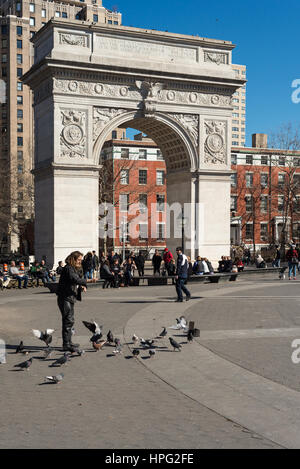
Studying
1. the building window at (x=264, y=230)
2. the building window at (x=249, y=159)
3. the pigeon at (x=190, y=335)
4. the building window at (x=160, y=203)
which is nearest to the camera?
the pigeon at (x=190, y=335)

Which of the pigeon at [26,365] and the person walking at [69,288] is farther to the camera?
the person walking at [69,288]

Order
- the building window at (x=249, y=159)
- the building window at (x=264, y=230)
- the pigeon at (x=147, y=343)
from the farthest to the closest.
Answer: the building window at (x=264, y=230) → the building window at (x=249, y=159) → the pigeon at (x=147, y=343)

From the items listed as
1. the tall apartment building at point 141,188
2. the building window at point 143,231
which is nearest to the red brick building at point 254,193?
the tall apartment building at point 141,188

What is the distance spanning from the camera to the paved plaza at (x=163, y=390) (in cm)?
616

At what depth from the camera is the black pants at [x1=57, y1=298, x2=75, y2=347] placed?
1077 cm

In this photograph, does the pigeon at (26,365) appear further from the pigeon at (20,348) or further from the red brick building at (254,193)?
the red brick building at (254,193)

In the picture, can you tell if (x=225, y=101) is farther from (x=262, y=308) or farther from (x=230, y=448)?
(x=230, y=448)

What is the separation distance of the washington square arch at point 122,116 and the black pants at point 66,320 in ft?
71.7

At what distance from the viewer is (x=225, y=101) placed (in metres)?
37.3

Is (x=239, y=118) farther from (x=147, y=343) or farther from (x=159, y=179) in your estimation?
(x=147, y=343)

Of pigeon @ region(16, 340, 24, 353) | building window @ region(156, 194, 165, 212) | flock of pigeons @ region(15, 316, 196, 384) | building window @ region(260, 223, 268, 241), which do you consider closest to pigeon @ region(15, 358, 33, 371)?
flock of pigeons @ region(15, 316, 196, 384)

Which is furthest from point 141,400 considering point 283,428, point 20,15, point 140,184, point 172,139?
point 20,15

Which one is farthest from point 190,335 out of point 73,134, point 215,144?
point 215,144

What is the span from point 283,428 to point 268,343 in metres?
4.83
